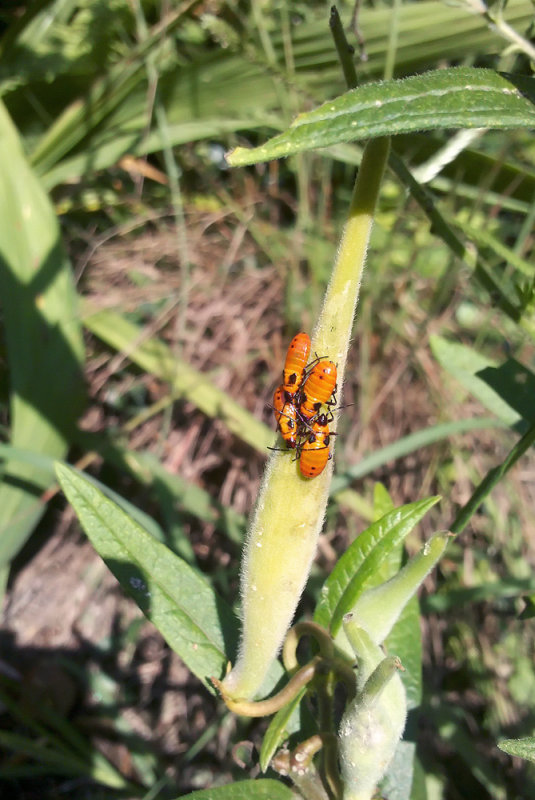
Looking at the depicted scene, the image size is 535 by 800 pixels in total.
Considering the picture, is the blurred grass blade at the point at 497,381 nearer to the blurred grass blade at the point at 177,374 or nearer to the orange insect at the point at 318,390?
the orange insect at the point at 318,390

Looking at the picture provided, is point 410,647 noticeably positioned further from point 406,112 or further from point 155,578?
point 406,112

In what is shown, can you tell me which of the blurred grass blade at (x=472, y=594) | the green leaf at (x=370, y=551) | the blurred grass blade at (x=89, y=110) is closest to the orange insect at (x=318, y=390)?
the green leaf at (x=370, y=551)

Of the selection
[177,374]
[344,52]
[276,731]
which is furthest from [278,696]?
[177,374]

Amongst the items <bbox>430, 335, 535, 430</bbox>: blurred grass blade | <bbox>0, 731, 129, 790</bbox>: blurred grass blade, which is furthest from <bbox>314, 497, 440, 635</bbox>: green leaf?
<bbox>0, 731, 129, 790</bbox>: blurred grass blade

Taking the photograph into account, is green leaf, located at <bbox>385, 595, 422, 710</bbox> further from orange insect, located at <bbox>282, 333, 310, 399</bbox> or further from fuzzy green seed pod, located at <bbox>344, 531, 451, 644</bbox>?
orange insect, located at <bbox>282, 333, 310, 399</bbox>

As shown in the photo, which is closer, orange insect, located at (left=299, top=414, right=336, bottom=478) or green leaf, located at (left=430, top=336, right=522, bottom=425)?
orange insect, located at (left=299, top=414, right=336, bottom=478)

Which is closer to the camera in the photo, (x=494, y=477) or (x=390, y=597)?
(x=390, y=597)
